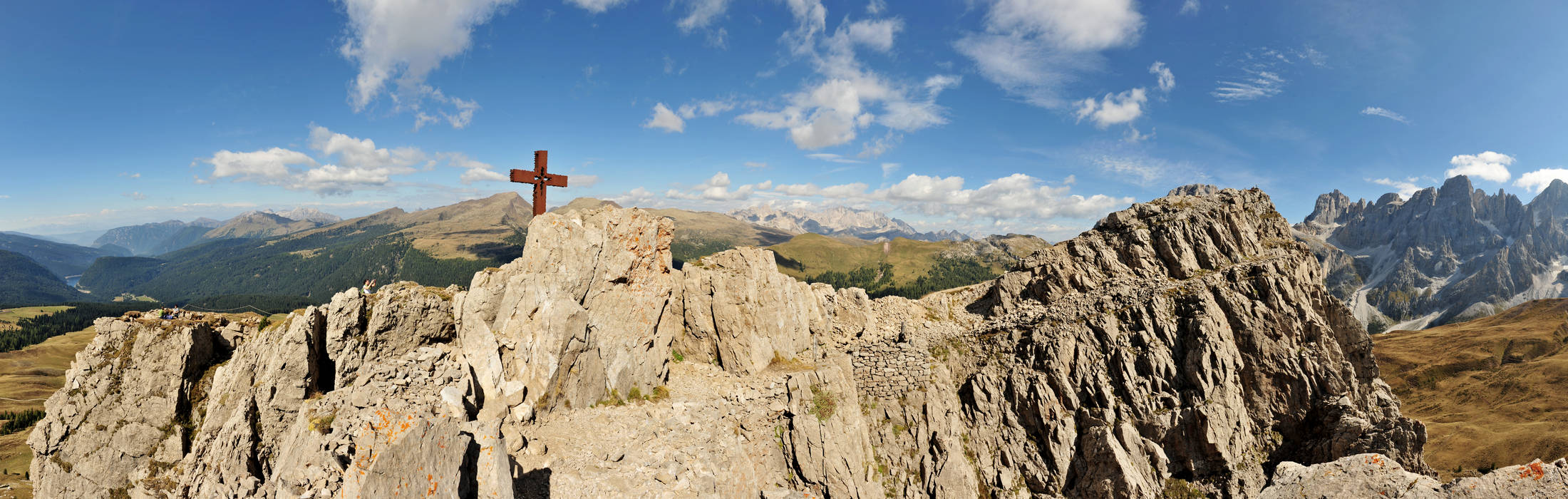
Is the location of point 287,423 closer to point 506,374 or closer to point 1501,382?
point 506,374

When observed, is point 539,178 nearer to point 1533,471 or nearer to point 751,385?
point 751,385

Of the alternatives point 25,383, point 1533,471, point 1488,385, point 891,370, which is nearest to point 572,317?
point 891,370

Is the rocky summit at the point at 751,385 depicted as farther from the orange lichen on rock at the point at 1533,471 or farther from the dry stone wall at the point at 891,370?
the orange lichen on rock at the point at 1533,471

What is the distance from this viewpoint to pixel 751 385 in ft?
86.0

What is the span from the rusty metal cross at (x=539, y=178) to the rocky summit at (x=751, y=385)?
1816 mm

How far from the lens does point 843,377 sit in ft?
89.3

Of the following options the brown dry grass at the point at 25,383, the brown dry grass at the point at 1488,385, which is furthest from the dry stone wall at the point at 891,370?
the brown dry grass at the point at 25,383

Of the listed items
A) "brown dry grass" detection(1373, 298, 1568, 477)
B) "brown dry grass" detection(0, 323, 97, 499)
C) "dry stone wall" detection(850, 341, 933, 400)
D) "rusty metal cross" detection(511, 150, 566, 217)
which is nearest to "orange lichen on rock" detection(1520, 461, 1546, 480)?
"dry stone wall" detection(850, 341, 933, 400)

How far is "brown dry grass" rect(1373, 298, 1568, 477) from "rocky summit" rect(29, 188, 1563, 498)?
1837 inches

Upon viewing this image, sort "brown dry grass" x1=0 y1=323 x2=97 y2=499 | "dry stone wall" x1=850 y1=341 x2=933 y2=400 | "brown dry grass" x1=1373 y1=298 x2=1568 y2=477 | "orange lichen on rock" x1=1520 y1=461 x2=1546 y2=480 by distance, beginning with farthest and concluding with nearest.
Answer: "brown dry grass" x1=1373 y1=298 x2=1568 y2=477 < "brown dry grass" x1=0 y1=323 x2=97 y2=499 < "dry stone wall" x1=850 y1=341 x2=933 y2=400 < "orange lichen on rock" x1=1520 y1=461 x2=1546 y2=480

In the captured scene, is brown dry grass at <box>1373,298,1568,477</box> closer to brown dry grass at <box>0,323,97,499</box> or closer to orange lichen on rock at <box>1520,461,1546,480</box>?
orange lichen on rock at <box>1520,461,1546,480</box>

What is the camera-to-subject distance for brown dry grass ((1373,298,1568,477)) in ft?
188

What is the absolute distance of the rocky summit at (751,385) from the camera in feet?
58.7

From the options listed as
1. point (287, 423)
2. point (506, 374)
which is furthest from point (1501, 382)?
point (287, 423)
